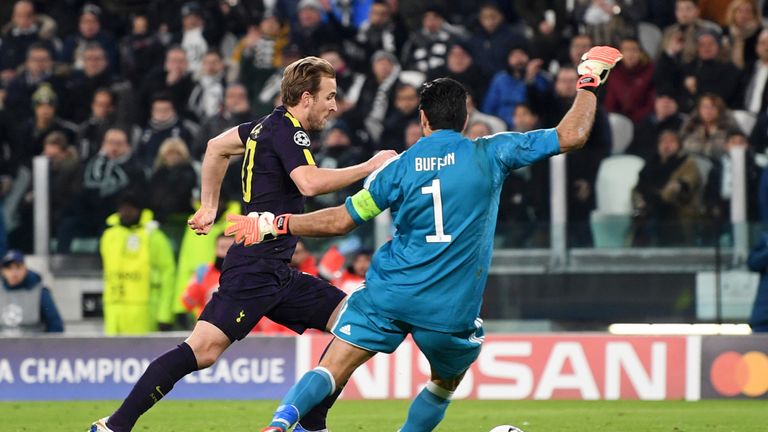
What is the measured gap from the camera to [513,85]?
14.9 meters

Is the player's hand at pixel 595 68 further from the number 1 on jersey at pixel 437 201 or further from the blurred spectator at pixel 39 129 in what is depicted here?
the blurred spectator at pixel 39 129

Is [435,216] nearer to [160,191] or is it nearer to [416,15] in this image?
[160,191]

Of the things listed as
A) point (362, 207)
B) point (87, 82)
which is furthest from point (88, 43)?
point (362, 207)

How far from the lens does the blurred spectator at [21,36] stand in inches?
689

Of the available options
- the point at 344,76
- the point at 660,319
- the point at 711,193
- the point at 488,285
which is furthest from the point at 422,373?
the point at 344,76

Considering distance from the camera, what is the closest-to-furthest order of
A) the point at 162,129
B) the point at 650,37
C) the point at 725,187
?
1. the point at 725,187
2. the point at 162,129
3. the point at 650,37

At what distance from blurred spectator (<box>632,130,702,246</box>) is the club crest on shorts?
6.20 metres

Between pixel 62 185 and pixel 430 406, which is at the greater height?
pixel 62 185

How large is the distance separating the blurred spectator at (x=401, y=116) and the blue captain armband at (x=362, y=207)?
7581 millimetres

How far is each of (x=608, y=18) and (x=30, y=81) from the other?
6.54 metres

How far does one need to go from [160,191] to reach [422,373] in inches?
Result: 139

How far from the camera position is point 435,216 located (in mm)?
6859

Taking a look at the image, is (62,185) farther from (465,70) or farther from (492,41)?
(492,41)

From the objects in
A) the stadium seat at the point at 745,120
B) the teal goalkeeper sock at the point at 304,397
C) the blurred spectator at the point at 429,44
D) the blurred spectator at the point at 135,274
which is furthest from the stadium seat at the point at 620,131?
the teal goalkeeper sock at the point at 304,397
